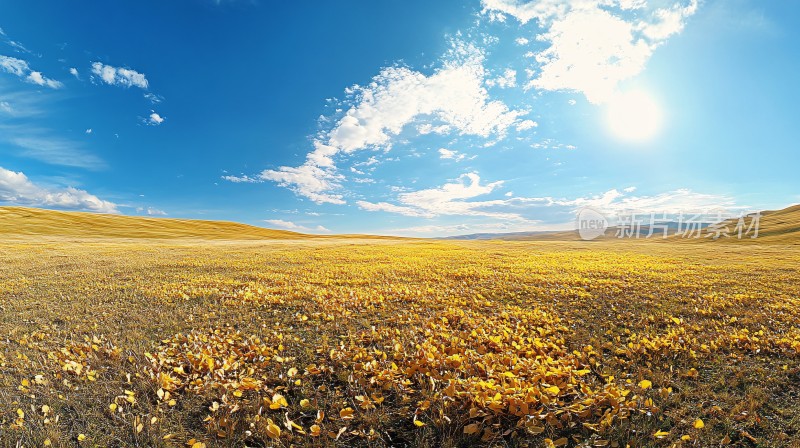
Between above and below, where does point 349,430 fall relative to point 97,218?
below

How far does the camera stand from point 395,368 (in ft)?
19.4

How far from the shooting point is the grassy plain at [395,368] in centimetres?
454

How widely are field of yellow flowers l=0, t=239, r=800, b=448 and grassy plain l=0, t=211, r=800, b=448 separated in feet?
0.12

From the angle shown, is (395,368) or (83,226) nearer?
(395,368)

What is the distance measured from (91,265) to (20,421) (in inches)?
745

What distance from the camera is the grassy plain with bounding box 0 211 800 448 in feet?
14.9

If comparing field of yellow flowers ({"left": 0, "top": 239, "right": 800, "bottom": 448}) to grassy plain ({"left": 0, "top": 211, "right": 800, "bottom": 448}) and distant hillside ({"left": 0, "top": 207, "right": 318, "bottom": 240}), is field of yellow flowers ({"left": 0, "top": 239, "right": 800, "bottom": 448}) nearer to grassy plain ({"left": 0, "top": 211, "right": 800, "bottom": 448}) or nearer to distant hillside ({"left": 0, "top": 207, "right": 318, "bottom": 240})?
grassy plain ({"left": 0, "top": 211, "right": 800, "bottom": 448})

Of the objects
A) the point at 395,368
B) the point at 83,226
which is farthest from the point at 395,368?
the point at 83,226

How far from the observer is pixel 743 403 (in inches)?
199

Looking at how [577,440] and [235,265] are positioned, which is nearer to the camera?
[577,440]

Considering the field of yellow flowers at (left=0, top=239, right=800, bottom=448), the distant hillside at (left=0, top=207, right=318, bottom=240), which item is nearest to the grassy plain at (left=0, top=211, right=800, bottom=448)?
the field of yellow flowers at (left=0, top=239, right=800, bottom=448)

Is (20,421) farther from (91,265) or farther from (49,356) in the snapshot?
(91,265)

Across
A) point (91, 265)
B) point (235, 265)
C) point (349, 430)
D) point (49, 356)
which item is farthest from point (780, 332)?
point (91, 265)

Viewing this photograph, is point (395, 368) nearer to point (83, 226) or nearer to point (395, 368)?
point (395, 368)
